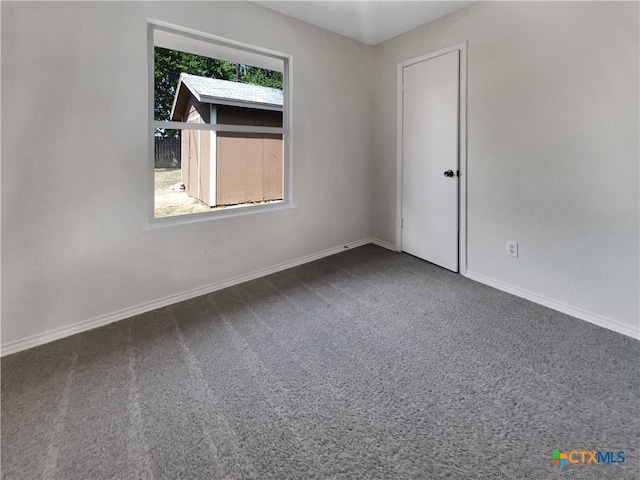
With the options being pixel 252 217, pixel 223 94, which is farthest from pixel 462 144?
pixel 223 94

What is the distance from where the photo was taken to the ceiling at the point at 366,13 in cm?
281

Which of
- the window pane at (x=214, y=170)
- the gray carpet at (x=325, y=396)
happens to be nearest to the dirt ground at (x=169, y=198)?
the window pane at (x=214, y=170)

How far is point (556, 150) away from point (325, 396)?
232 cm

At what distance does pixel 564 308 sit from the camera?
7.79 feet

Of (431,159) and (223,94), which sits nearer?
(223,94)

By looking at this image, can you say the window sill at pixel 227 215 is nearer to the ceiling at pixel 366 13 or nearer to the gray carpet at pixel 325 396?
the gray carpet at pixel 325 396

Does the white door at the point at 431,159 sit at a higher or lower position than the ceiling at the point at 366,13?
lower

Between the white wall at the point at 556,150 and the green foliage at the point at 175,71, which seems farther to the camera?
the green foliage at the point at 175,71

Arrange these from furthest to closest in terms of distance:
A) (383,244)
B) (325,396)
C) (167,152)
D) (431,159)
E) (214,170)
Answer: (383,244) < (431,159) < (214,170) < (167,152) < (325,396)

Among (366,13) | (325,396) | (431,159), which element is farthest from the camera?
(431,159)

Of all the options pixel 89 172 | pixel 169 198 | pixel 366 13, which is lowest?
pixel 169 198

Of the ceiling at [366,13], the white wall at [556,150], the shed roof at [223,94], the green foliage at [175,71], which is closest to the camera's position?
the white wall at [556,150]

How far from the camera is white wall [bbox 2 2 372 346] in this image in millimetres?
1869

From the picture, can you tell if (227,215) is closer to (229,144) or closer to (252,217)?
(252,217)
